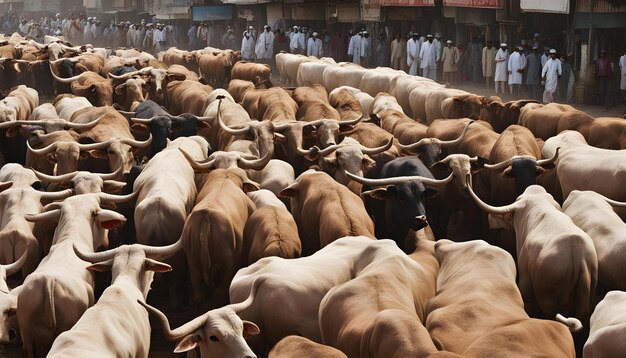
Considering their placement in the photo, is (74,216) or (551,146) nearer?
(74,216)

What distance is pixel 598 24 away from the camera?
975 inches

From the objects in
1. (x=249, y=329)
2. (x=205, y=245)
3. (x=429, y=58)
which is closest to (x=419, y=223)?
(x=205, y=245)

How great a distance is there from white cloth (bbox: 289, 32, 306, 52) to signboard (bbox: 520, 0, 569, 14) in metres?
13.0

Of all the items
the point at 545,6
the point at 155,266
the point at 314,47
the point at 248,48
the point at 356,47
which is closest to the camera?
the point at 155,266

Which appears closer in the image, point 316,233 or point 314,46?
point 316,233

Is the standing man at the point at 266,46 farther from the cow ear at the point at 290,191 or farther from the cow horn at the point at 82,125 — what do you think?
the cow ear at the point at 290,191

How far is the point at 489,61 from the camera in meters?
29.7

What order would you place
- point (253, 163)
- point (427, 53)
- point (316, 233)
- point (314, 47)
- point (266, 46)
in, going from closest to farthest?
point (316, 233)
point (253, 163)
point (427, 53)
point (314, 47)
point (266, 46)

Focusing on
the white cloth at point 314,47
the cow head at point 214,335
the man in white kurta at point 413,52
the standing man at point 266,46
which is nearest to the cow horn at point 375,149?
the cow head at point 214,335

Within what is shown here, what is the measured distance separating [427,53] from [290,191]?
20335 millimetres

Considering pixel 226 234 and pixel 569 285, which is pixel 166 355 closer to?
pixel 226 234

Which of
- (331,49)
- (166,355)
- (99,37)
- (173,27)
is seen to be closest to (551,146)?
(166,355)

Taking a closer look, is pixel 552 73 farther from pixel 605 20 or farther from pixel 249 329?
pixel 249 329

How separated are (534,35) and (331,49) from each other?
1117 centimetres
